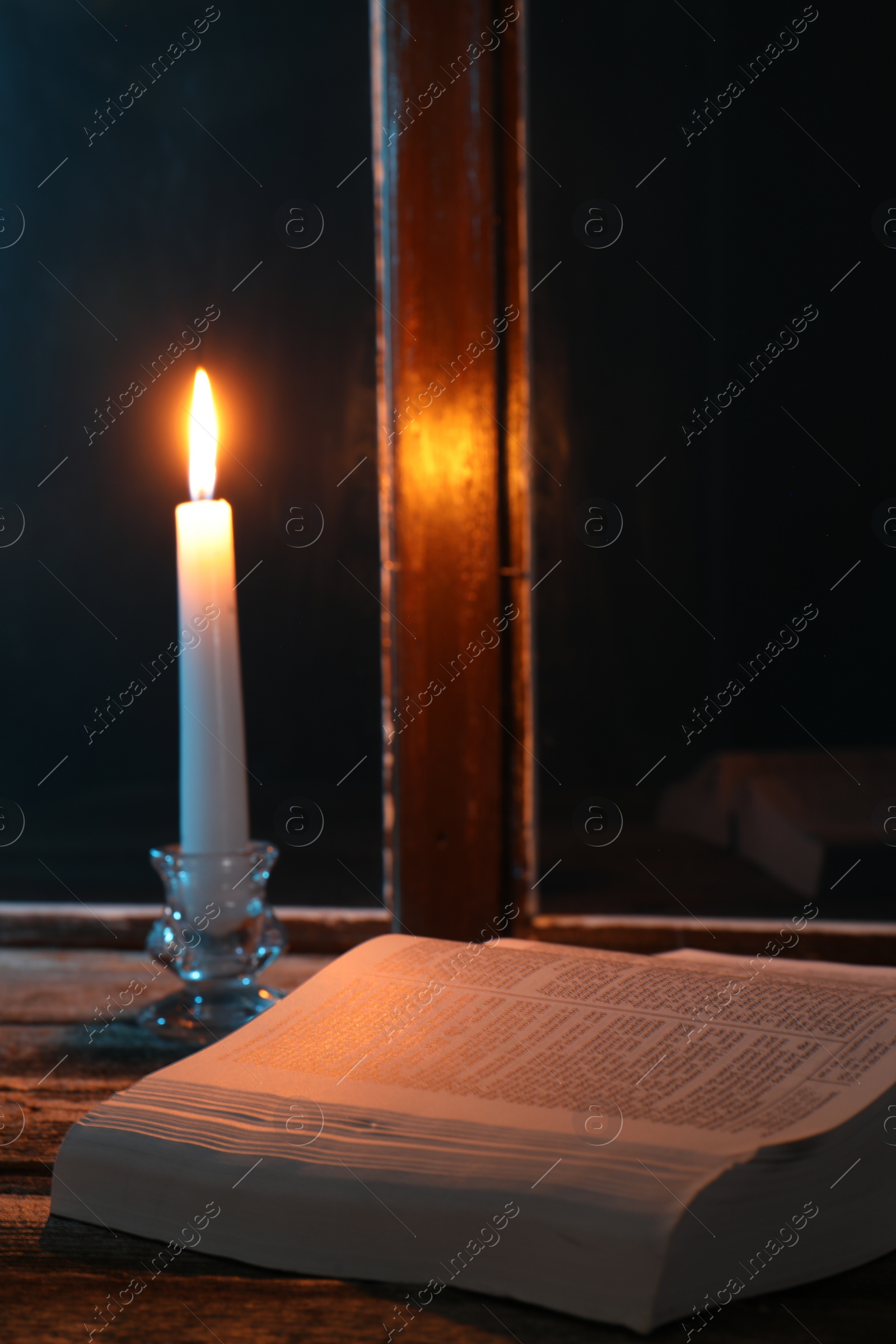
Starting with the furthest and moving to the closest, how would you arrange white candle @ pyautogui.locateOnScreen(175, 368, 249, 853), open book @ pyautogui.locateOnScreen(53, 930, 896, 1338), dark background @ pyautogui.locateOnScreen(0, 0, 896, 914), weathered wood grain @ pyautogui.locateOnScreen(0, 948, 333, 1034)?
dark background @ pyautogui.locateOnScreen(0, 0, 896, 914) → weathered wood grain @ pyautogui.locateOnScreen(0, 948, 333, 1034) → white candle @ pyautogui.locateOnScreen(175, 368, 249, 853) → open book @ pyautogui.locateOnScreen(53, 930, 896, 1338)

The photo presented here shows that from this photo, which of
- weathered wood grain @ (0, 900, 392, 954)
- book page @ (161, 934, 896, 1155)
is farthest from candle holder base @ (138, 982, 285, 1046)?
weathered wood grain @ (0, 900, 392, 954)

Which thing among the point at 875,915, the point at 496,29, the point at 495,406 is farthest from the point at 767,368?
the point at 875,915

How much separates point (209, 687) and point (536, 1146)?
14.4 inches

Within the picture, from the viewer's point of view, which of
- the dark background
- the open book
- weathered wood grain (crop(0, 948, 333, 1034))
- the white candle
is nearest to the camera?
the open book

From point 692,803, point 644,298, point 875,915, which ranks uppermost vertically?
point 644,298

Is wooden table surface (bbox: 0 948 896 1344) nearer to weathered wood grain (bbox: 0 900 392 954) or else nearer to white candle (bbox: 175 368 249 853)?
white candle (bbox: 175 368 249 853)

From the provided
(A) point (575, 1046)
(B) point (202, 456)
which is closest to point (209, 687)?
(B) point (202, 456)

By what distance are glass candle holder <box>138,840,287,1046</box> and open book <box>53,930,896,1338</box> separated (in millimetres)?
134

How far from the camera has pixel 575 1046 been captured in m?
0.54

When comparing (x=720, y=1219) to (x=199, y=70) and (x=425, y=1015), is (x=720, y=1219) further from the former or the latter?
(x=199, y=70)

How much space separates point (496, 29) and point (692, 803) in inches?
25.9

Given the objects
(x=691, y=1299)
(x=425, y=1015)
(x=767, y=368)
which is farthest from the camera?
(x=767, y=368)

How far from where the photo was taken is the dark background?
0.92 m

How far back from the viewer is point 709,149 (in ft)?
3.04
